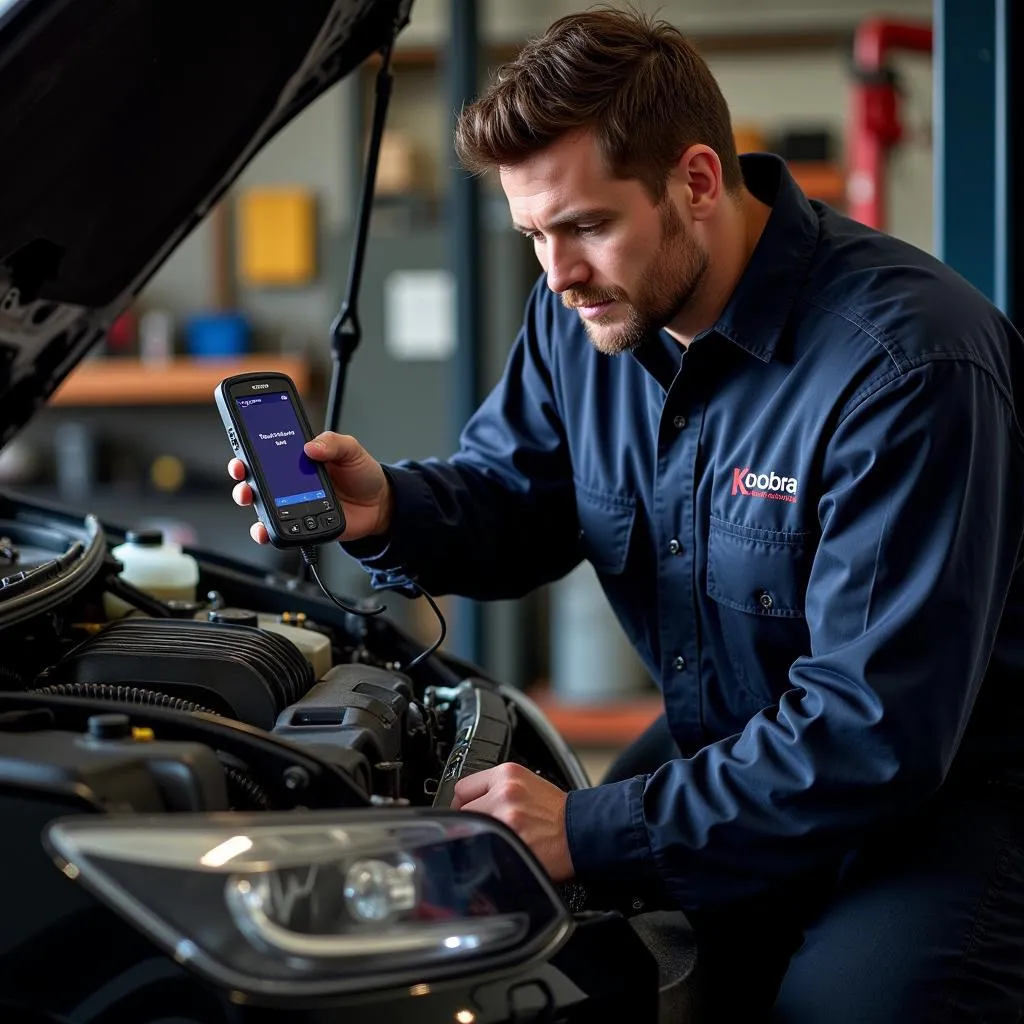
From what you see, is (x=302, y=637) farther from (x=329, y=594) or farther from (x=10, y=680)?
(x=10, y=680)

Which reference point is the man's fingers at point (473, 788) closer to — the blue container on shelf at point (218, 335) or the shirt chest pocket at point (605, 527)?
the shirt chest pocket at point (605, 527)

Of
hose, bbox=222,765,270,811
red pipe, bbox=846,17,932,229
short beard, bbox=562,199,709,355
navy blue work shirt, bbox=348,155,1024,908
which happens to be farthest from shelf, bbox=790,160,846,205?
hose, bbox=222,765,270,811

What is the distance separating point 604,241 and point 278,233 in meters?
4.72

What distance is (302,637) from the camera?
144cm

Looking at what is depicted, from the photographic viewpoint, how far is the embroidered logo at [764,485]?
133 centimetres

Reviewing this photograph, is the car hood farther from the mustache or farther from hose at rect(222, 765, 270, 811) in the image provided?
hose at rect(222, 765, 270, 811)

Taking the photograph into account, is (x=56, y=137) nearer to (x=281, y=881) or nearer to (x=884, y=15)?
(x=281, y=881)

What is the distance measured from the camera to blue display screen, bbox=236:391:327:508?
1.36m

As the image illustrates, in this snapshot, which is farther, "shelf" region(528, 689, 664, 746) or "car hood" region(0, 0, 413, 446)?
"shelf" region(528, 689, 664, 746)

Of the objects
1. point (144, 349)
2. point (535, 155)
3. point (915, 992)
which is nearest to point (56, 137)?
point (535, 155)

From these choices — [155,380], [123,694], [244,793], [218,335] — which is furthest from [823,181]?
[244,793]

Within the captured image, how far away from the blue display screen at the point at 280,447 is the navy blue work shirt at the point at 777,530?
0.66 feet

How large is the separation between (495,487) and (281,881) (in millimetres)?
954

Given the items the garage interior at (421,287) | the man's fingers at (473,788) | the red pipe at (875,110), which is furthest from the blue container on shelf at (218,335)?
the man's fingers at (473,788)
